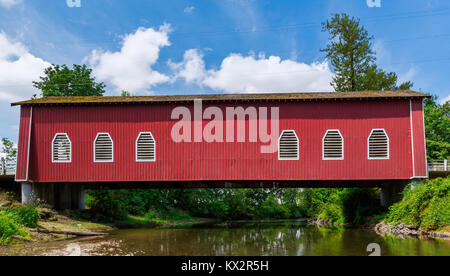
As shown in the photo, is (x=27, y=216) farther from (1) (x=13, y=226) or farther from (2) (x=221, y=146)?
(2) (x=221, y=146)

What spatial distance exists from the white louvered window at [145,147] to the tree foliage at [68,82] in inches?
1043

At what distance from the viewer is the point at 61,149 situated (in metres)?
21.7

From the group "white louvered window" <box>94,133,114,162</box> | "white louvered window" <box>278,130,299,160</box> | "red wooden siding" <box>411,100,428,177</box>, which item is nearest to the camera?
"red wooden siding" <box>411,100,428,177</box>

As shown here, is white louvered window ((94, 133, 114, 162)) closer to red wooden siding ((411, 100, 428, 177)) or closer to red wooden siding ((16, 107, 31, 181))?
red wooden siding ((16, 107, 31, 181))

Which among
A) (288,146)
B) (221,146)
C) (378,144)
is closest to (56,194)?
(221,146)

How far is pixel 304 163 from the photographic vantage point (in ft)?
68.4

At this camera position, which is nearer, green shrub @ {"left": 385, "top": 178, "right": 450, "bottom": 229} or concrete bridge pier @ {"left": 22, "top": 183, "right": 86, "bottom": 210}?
green shrub @ {"left": 385, "top": 178, "right": 450, "bottom": 229}

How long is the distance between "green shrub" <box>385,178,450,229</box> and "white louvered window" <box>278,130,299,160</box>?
19.4ft

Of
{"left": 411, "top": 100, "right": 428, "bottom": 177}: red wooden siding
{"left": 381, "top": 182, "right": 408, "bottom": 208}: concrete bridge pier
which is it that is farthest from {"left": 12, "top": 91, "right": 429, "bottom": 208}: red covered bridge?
{"left": 381, "top": 182, "right": 408, "bottom": 208}: concrete bridge pier

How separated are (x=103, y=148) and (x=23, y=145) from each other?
14.9 ft

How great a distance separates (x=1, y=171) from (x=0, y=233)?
12.3 meters

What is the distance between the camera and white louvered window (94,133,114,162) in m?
21.5
